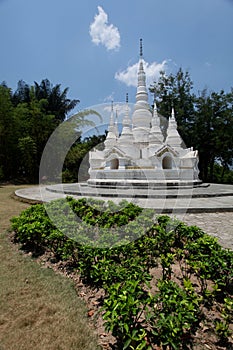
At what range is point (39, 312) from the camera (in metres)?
2.36

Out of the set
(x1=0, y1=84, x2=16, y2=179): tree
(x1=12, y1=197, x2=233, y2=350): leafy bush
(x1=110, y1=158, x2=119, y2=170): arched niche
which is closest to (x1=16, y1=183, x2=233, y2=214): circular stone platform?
(x1=12, y1=197, x2=233, y2=350): leafy bush

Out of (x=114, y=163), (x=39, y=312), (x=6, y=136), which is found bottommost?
(x=39, y=312)

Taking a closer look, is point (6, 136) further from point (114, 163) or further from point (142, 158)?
point (142, 158)

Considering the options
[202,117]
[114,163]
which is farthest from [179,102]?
[114,163]

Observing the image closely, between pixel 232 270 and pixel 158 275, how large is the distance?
1053 mm

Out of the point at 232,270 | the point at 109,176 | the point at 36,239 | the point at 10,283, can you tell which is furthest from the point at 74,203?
the point at 109,176

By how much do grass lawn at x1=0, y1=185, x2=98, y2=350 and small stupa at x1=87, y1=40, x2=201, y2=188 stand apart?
8690mm

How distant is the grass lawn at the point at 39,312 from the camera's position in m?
1.99

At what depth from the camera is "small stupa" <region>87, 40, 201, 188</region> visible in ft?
41.2

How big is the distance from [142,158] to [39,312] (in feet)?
44.5

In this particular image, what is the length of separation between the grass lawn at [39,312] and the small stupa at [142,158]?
869cm

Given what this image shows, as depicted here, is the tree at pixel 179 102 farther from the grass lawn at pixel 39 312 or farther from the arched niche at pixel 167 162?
the grass lawn at pixel 39 312

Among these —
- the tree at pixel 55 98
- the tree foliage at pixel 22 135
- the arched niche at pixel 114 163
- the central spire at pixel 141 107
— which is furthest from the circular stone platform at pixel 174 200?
the tree at pixel 55 98

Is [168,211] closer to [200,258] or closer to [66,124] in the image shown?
[200,258]
